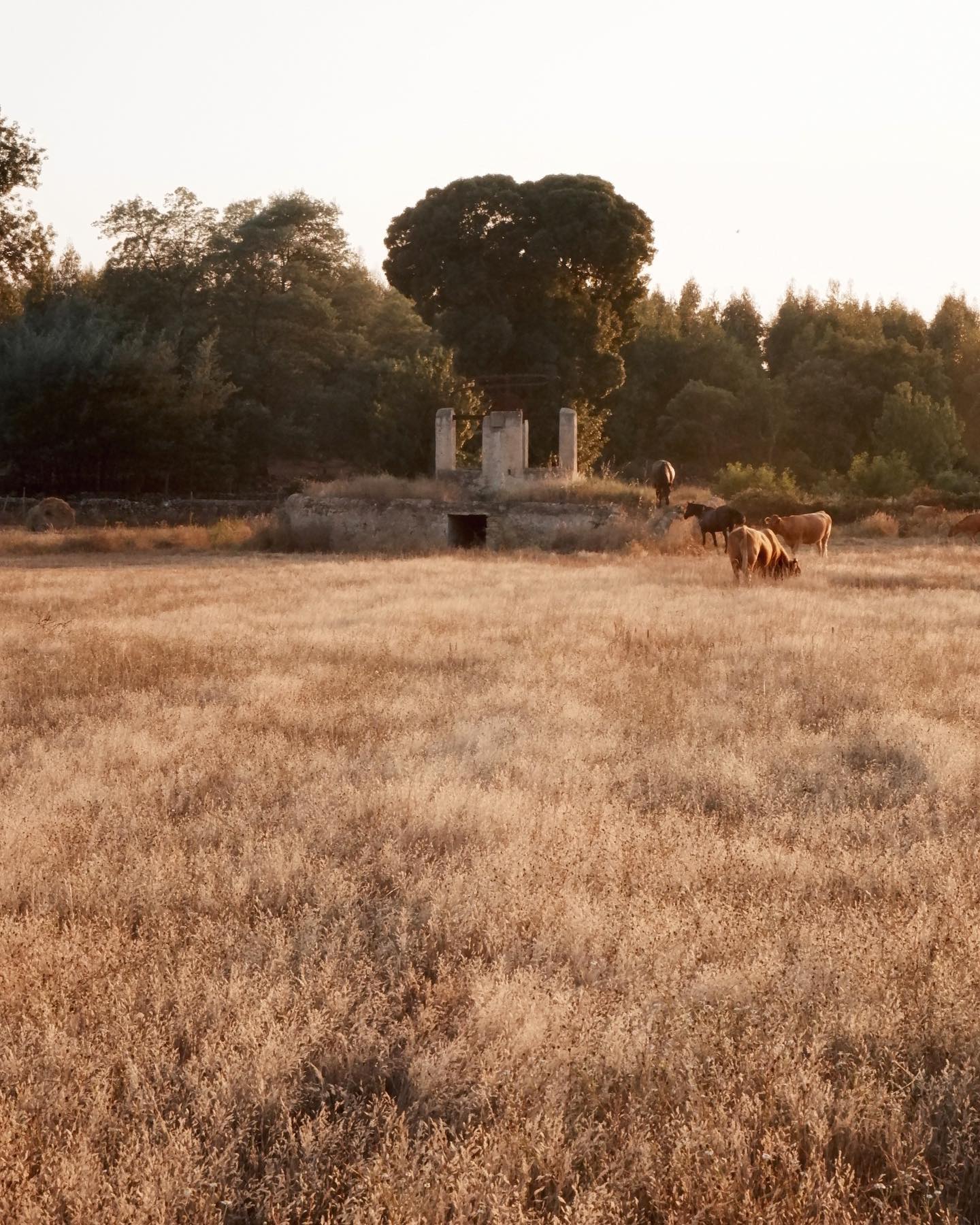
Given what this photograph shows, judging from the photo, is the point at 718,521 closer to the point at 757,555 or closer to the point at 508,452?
the point at 757,555

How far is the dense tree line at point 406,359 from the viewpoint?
1597 inches

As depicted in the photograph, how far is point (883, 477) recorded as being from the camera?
1892 inches

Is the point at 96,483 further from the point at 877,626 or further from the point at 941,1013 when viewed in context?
the point at 941,1013

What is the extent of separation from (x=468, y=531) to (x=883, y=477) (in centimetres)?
2510

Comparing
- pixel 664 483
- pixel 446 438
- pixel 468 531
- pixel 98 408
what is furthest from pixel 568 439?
pixel 98 408

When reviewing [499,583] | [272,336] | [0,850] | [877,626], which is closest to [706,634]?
[877,626]

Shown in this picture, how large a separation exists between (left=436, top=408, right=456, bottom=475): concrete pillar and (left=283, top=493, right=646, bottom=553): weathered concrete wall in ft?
17.7

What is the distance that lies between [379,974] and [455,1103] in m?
0.84

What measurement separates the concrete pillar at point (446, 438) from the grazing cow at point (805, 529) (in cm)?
1177

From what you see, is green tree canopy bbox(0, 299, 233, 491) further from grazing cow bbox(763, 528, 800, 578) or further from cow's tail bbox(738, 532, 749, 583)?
cow's tail bbox(738, 532, 749, 583)

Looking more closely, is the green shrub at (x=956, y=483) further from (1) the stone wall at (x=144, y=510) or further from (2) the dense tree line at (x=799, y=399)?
(1) the stone wall at (x=144, y=510)

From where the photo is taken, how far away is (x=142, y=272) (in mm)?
50812

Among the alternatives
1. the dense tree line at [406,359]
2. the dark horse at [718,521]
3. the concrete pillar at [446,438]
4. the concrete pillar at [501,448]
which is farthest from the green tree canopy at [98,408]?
the dark horse at [718,521]

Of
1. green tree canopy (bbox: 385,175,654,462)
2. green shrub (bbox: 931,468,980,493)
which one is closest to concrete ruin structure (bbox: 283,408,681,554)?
green tree canopy (bbox: 385,175,654,462)
